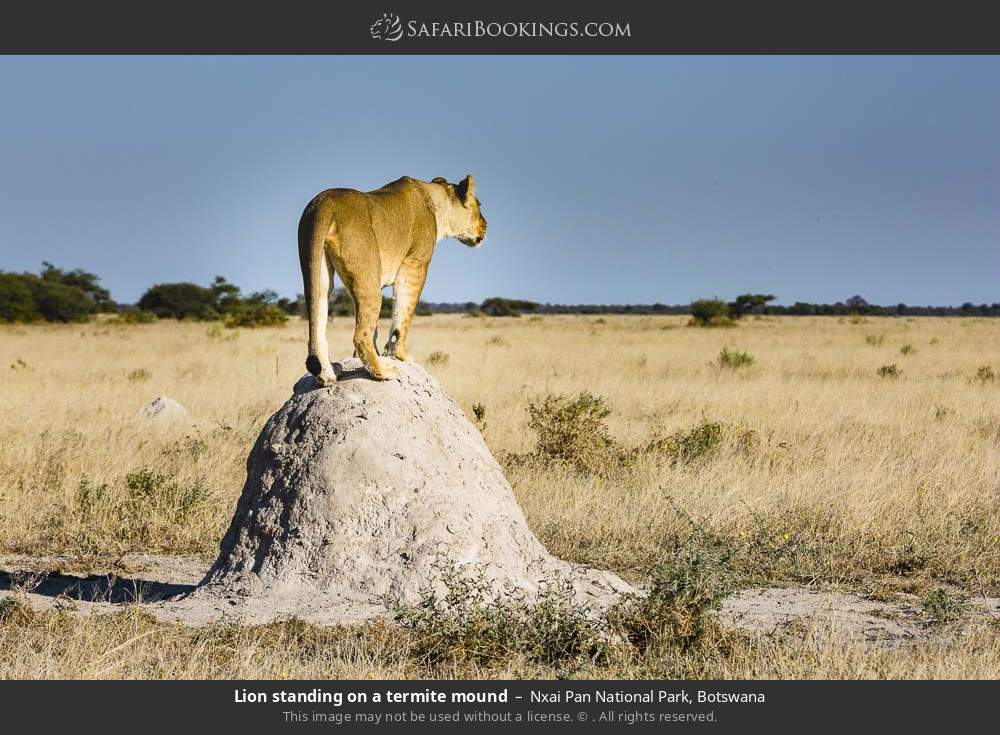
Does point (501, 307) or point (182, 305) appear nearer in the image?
point (182, 305)

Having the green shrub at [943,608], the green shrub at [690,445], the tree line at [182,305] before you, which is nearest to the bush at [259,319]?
the tree line at [182,305]

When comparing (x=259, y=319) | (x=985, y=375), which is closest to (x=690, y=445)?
(x=985, y=375)

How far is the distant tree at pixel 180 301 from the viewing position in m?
60.0

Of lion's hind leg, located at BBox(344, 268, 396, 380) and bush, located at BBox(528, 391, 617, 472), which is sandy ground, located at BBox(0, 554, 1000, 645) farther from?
bush, located at BBox(528, 391, 617, 472)

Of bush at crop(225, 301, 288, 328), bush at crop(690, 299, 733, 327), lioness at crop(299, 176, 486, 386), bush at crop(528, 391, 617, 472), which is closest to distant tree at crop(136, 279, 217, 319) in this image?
bush at crop(225, 301, 288, 328)

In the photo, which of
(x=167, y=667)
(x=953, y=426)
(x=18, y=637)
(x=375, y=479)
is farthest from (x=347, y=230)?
(x=953, y=426)

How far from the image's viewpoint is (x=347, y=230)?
6000 millimetres

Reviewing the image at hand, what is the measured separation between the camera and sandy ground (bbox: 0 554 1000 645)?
20.9 feet

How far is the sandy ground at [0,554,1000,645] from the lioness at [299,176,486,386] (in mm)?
1866

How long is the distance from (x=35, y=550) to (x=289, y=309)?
46227mm

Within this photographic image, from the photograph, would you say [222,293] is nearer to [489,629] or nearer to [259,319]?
[259,319]

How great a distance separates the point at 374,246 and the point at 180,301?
189ft

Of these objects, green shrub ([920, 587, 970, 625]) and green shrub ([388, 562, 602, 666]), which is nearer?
green shrub ([388, 562, 602, 666])

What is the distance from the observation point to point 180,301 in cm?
6075
